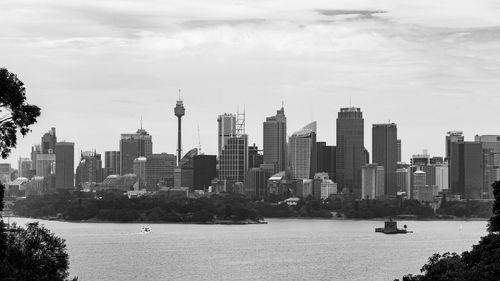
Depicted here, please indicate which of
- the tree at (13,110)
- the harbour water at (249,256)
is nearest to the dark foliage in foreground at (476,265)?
the tree at (13,110)

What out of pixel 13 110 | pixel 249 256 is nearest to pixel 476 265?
pixel 13 110

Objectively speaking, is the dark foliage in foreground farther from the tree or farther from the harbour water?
the harbour water

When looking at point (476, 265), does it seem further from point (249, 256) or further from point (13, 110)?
point (249, 256)

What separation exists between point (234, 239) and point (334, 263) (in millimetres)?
59779

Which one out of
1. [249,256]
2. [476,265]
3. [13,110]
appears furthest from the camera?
[249,256]

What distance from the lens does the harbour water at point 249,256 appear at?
111188 mm

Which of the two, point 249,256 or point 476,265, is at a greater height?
point 476,265

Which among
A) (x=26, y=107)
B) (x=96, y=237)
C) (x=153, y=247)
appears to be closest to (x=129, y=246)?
(x=153, y=247)

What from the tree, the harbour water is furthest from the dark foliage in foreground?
the harbour water

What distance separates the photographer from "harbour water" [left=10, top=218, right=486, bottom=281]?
11119 centimetres

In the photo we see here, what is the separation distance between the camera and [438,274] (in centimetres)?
5688

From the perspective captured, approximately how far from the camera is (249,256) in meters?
140

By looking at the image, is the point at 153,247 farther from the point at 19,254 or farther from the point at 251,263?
the point at 19,254

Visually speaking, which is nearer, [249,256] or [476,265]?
[476,265]
